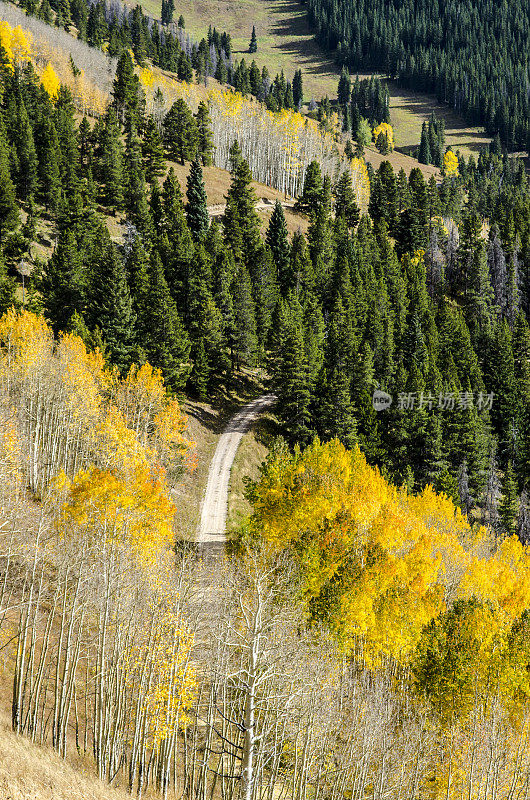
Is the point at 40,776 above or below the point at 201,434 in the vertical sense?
above

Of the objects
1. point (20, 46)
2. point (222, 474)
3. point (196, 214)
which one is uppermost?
point (20, 46)

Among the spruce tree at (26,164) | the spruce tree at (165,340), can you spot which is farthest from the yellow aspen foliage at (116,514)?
the spruce tree at (26,164)

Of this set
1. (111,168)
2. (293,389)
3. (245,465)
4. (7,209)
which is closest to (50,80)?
(111,168)

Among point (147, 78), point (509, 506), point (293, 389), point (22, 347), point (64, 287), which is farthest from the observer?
point (147, 78)

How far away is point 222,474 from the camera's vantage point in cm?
6362

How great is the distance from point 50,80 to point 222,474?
111 metres

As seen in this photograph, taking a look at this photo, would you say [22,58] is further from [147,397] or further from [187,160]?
[147,397]

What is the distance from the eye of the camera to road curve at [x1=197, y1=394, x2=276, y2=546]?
54438 millimetres

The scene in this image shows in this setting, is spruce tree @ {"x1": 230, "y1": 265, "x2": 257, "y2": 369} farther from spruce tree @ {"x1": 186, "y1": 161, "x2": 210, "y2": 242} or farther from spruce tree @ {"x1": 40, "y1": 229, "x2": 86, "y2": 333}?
spruce tree @ {"x1": 186, "y1": 161, "x2": 210, "y2": 242}

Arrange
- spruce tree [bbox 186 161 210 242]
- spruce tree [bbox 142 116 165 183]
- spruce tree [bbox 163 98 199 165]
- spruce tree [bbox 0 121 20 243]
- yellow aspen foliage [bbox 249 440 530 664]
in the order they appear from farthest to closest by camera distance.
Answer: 1. spruce tree [bbox 163 98 199 165]
2. spruce tree [bbox 142 116 165 183]
3. spruce tree [bbox 186 161 210 242]
4. spruce tree [bbox 0 121 20 243]
5. yellow aspen foliage [bbox 249 440 530 664]

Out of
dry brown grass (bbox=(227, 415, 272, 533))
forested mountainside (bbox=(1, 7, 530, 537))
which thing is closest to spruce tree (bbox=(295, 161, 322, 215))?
forested mountainside (bbox=(1, 7, 530, 537))

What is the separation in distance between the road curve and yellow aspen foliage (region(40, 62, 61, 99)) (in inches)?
3654

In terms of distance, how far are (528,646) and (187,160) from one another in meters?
119

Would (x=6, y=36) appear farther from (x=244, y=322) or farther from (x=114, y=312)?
(x=114, y=312)
